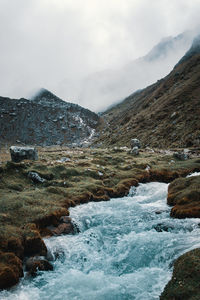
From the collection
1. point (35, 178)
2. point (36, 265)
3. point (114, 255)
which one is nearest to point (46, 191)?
point (35, 178)

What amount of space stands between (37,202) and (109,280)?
13.7 meters

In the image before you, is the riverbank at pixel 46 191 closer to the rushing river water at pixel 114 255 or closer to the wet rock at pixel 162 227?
the rushing river water at pixel 114 255

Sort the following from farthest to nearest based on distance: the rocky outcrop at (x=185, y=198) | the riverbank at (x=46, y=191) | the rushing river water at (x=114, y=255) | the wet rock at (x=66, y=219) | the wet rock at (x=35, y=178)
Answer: the wet rock at (x=35, y=178) < the wet rock at (x=66, y=219) < the rocky outcrop at (x=185, y=198) < the riverbank at (x=46, y=191) < the rushing river water at (x=114, y=255)

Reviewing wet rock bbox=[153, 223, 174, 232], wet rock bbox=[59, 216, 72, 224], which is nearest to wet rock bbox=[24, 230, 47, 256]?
wet rock bbox=[59, 216, 72, 224]

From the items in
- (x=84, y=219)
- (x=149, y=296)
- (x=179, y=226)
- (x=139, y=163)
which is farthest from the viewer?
(x=139, y=163)

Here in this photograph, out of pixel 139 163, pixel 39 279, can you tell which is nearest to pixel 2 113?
pixel 139 163

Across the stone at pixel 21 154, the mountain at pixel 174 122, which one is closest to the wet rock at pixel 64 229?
the stone at pixel 21 154

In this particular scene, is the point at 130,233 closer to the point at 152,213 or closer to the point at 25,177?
the point at 152,213

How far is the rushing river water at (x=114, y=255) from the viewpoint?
1423cm

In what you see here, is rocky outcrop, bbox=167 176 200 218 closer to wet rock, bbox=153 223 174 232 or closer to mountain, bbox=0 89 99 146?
wet rock, bbox=153 223 174 232

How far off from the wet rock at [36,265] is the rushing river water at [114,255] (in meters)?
0.45

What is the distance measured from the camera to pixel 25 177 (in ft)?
112

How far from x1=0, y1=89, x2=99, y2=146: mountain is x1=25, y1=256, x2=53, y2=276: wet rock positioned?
144 metres

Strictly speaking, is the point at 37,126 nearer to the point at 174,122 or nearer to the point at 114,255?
the point at 174,122
